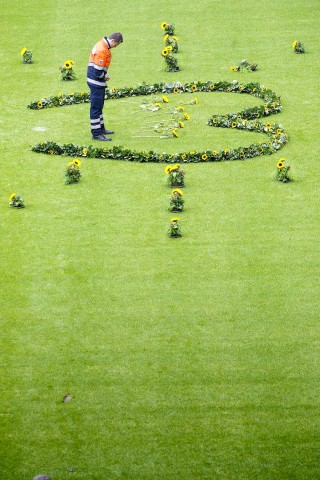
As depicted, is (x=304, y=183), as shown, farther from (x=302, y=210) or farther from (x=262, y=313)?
(x=262, y=313)

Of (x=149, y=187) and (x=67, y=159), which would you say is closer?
(x=149, y=187)

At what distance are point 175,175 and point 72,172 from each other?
1.98 metres

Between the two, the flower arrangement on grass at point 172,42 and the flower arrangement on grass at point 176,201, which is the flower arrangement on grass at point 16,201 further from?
the flower arrangement on grass at point 172,42

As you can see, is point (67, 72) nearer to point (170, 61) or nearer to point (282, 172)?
point (170, 61)

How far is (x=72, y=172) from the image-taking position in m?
18.3

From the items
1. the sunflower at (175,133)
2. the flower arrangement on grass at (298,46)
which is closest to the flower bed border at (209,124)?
the sunflower at (175,133)

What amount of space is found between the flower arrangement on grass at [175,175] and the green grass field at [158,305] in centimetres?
25

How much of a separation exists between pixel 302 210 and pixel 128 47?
497 inches

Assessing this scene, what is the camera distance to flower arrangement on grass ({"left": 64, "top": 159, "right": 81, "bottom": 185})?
1828 cm

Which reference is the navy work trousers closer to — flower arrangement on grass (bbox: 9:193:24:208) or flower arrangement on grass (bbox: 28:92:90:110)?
flower arrangement on grass (bbox: 28:92:90:110)

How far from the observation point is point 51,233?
642 inches

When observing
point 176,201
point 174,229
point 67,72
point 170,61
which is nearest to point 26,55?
point 67,72

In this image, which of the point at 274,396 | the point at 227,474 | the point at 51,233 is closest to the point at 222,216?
the point at 51,233

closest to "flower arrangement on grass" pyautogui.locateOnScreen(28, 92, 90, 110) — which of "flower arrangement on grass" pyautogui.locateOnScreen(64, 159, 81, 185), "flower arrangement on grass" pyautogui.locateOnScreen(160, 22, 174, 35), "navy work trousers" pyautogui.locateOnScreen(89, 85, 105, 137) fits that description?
"navy work trousers" pyautogui.locateOnScreen(89, 85, 105, 137)
